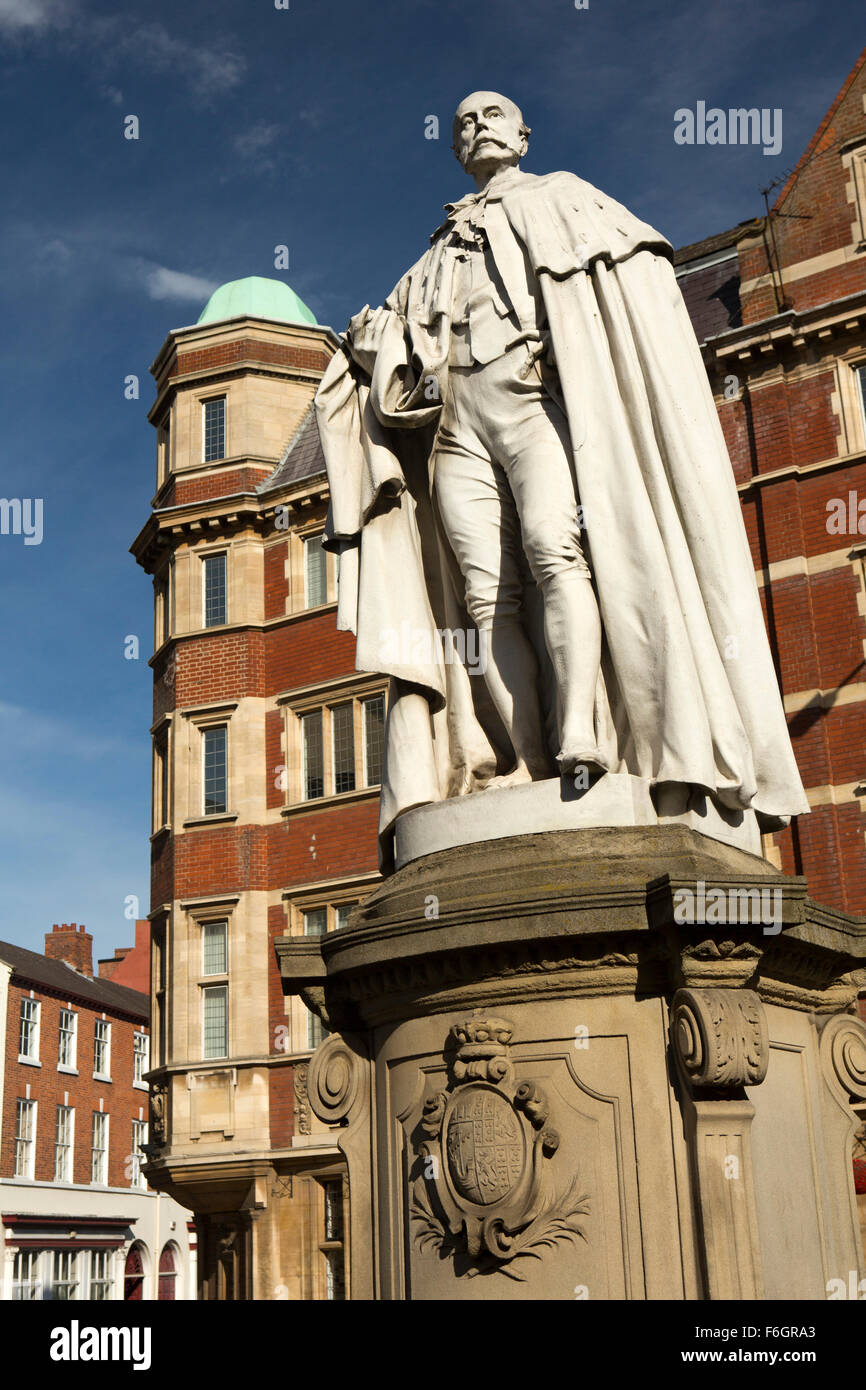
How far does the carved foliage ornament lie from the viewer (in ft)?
15.2

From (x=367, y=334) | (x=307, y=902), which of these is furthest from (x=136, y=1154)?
(x=367, y=334)

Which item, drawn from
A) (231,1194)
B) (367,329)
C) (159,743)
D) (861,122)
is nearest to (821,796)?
(861,122)

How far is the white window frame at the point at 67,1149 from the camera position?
1794 inches

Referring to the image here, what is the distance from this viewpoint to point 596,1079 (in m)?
4.76

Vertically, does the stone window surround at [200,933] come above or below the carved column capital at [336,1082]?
above

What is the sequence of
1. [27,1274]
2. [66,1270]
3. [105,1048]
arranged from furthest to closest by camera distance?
[105,1048]
[66,1270]
[27,1274]

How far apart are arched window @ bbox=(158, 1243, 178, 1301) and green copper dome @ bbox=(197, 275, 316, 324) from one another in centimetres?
3364

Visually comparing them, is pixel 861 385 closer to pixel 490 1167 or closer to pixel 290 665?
pixel 290 665

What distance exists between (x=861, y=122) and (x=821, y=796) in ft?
36.2

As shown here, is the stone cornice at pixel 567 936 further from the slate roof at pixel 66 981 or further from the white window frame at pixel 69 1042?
the white window frame at pixel 69 1042

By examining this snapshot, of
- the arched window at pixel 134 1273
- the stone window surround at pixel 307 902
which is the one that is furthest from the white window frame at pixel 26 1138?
the stone window surround at pixel 307 902

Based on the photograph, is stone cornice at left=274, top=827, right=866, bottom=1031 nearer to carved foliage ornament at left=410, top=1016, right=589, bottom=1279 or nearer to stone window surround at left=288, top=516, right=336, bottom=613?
carved foliage ornament at left=410, top=1016, right=589, bottom=1279

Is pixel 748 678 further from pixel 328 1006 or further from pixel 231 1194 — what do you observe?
pixel 231 1194

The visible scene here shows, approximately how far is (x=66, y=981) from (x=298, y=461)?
25.1 meters
